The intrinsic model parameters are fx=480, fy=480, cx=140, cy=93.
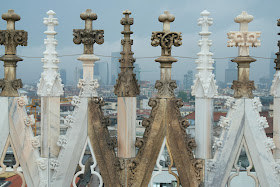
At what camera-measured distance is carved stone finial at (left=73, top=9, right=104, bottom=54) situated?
30.0 feet

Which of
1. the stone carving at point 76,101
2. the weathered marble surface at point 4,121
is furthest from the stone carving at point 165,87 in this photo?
the weathered marble surface at point 4,121

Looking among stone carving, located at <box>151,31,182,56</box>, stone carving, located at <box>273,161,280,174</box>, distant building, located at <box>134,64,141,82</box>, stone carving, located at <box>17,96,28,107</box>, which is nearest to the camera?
stone carving, located at <box>151,31,182,56</box>

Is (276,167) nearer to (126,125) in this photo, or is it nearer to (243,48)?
(243,48)

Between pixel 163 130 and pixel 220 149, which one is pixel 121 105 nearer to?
pixel 163 130

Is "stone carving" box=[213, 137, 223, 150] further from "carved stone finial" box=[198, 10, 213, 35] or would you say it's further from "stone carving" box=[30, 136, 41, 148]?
"stone carving" box=[30, 136, 41, 148]

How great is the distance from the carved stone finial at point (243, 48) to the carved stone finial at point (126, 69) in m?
1.90

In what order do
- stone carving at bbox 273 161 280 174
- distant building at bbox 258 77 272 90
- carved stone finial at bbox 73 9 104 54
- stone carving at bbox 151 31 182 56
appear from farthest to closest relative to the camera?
distant building at bbox 258 77 272 90 < carved stone finial at bbox 73 9 104 54 < stone carving at bbox 273 161 280 174 < stone carving at bbox 151 31 182 56

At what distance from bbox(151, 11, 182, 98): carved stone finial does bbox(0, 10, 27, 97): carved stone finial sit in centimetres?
259

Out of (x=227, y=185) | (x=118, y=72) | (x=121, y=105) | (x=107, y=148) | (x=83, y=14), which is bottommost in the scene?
(x=227, y=185)

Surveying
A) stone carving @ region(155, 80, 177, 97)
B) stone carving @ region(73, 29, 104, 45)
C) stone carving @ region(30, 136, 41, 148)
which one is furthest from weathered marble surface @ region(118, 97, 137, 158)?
stone carving @ region(30, 136, 41, 148)

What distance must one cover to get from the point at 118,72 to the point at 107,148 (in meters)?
1.48

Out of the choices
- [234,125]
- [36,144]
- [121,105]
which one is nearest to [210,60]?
[234,125]

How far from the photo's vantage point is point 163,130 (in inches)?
358

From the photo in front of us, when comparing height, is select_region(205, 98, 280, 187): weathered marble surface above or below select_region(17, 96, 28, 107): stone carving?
below
